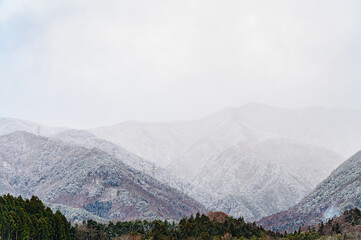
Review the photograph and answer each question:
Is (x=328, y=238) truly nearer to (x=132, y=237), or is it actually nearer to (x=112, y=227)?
(x=132, y=237)

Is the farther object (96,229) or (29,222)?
(96,229)

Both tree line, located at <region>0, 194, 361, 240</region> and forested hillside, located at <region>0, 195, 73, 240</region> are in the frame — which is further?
tree line, located at <region>0, 194, 361, 240</region>

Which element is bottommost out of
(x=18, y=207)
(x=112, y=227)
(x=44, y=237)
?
(x=112, y=227)

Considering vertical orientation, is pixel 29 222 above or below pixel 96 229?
above

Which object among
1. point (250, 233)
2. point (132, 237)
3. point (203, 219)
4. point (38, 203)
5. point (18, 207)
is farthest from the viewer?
point (203, 219)

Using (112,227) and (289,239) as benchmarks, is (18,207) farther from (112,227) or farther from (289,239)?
(289,239)

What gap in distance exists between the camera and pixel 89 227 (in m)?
139

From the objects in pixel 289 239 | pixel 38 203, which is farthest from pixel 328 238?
pixel 38 203

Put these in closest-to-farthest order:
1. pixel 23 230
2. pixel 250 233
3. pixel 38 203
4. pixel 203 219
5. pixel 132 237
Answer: pixel 23 230 < pixel 38 203 < pixel 132 237 < pixel 250 233 < pixel 203 219

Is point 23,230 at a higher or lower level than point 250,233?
higher

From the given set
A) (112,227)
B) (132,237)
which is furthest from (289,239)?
(112,227)

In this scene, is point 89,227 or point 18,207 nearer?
point 18,207

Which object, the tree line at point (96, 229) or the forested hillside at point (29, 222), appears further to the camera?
the tree line at point (96, 229)

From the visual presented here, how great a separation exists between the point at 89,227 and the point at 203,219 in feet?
138
